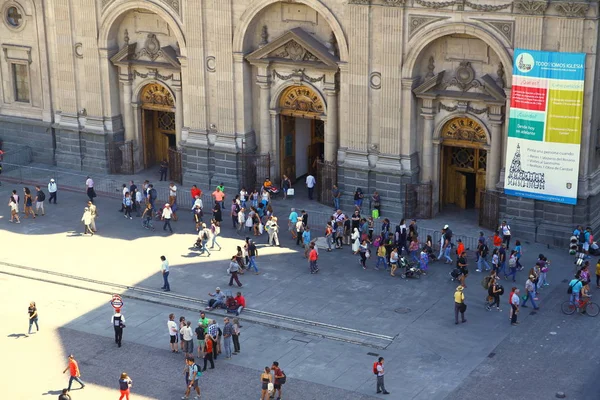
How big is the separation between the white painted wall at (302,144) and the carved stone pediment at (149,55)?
286 inches

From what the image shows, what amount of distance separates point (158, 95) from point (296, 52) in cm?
973

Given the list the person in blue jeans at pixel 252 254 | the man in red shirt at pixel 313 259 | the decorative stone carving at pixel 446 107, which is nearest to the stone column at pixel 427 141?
the decorative stone carving at pixel 446 107

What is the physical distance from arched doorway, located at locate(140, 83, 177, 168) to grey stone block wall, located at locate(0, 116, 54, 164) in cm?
570

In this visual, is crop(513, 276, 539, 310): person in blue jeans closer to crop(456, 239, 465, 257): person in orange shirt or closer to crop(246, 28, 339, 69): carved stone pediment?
crop(456, 239, 465, 257): person in orange shirt

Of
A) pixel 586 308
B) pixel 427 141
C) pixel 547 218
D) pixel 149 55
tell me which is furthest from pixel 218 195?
pixel 586 308

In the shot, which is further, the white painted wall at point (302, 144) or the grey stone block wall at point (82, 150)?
the grey stone block wall at point (82, 150)

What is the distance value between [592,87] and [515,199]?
21.3ft

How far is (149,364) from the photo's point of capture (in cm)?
4491

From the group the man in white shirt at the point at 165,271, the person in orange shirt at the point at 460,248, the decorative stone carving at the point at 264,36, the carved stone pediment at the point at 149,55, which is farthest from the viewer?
the carved stone pediment at the point at 149,55

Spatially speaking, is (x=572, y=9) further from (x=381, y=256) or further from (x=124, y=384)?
(x=124, y=384)

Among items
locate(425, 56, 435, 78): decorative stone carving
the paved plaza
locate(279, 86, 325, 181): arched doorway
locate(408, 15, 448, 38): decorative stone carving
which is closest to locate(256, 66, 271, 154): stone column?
locate(279, 86, 325, 181): arched doorway

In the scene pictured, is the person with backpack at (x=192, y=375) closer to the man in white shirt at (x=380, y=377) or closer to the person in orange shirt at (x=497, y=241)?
the man in white shirt at (x=380, y=377)

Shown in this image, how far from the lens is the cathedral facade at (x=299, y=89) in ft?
180

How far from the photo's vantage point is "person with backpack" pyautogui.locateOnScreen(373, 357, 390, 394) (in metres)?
41.7
